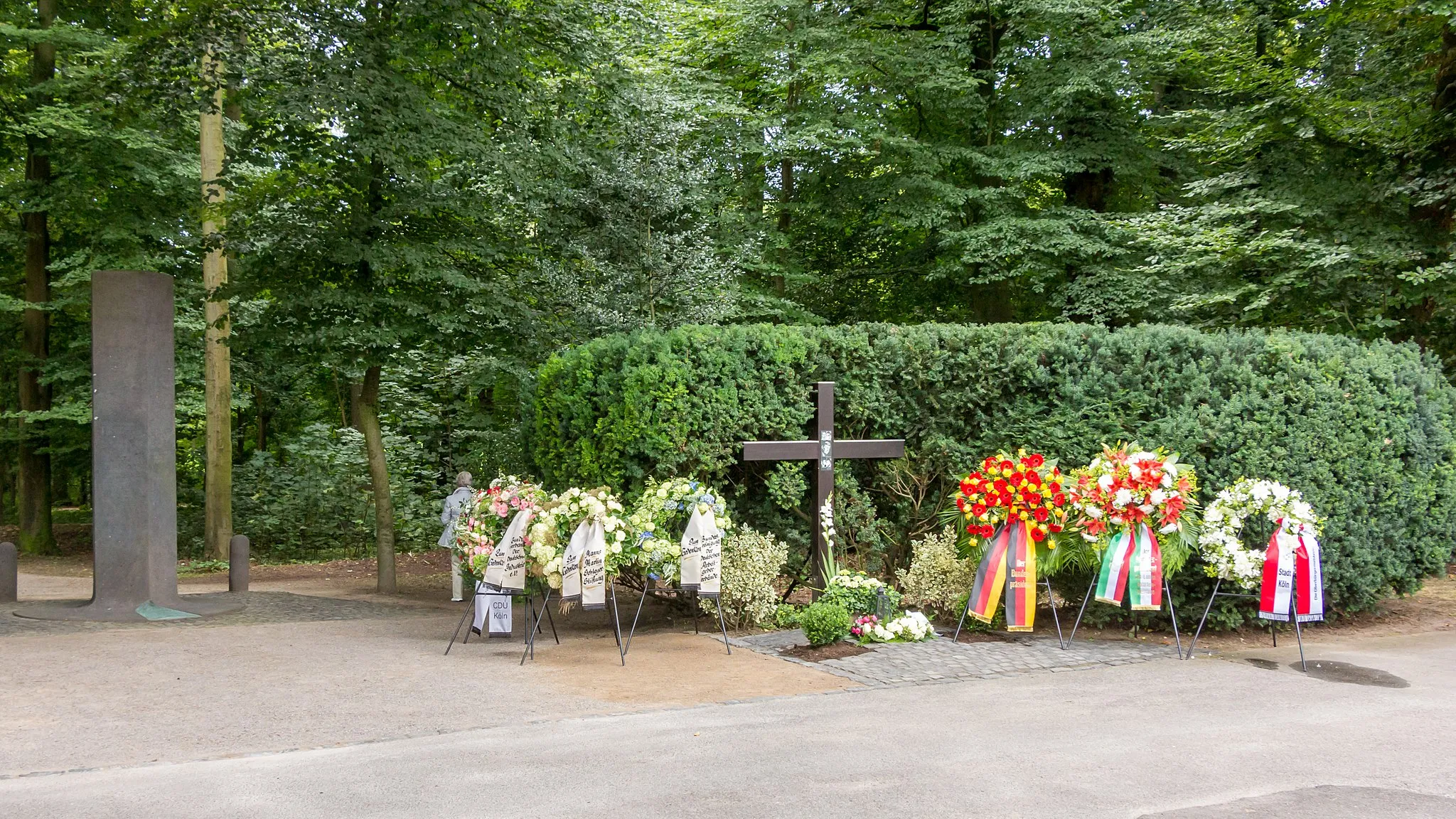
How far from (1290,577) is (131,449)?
1160 centimetres

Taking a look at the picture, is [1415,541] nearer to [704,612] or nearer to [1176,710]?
[1176,710]

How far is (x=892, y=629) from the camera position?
30.9 ft

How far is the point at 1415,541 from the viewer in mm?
10258

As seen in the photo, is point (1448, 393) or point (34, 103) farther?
point (34, 103)

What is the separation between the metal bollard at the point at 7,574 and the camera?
12820 millimetres

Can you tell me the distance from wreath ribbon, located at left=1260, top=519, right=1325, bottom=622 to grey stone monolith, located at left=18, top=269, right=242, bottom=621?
10990mm

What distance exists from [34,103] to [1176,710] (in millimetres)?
20724

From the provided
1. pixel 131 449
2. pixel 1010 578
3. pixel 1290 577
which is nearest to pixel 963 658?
pixel 1010 578

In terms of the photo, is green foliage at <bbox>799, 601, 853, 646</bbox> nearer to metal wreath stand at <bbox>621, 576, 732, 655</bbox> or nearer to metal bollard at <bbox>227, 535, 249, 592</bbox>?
metal wreath stand at <bbox>621, 576, 732, 655</bbox>

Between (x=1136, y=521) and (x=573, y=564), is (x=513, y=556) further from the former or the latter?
(x=1136, y=521)

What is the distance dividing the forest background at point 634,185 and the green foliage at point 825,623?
6.78m

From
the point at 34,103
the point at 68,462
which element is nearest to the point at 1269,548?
the point at 34,103

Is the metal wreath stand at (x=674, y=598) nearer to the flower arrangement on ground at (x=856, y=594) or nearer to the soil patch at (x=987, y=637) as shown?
the flower arrangement on ground at (x=856, y=594)

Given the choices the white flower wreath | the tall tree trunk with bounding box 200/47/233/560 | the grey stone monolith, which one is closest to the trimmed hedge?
the white flower wreath
